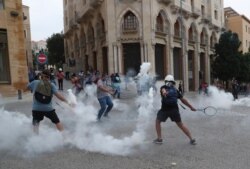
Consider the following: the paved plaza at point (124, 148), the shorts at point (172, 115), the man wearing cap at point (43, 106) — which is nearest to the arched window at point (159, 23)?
the paved plaza at point (124, 148)

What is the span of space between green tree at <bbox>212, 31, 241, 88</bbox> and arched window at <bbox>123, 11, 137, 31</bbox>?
53.0 feet

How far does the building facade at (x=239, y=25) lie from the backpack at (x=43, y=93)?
5758cm

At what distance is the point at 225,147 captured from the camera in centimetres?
721

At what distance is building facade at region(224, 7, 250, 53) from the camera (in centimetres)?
6209

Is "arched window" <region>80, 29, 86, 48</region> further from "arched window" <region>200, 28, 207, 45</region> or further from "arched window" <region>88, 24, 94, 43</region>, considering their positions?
"arched window" <region>200, 28, 207, 45</region>

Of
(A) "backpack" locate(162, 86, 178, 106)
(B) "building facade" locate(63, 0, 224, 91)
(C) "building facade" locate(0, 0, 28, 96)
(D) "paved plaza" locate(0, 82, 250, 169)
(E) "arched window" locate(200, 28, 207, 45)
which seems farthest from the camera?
(E) "arched window" locate(200, 28, 207, 45)

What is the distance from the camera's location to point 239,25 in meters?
62.3

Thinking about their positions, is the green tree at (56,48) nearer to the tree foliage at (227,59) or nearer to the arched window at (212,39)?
the arched window at (212,39)

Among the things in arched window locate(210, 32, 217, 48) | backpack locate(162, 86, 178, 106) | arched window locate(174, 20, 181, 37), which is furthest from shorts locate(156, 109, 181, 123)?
arched window locate(210, 32, 217, 48)

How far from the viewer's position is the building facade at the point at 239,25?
62.1m

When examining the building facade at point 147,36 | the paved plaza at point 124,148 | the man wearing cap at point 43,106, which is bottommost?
the paved plaza at point 124,148

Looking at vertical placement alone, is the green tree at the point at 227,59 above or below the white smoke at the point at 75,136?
above

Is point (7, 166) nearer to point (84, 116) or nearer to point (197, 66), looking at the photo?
point (84, 116)

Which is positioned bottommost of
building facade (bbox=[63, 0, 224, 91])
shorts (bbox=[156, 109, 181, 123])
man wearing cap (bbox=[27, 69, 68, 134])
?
shorts (bbox=[156, 109, 181, 123])
